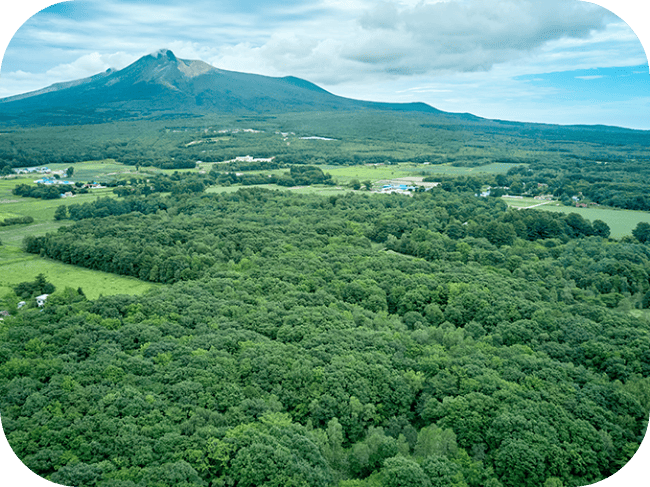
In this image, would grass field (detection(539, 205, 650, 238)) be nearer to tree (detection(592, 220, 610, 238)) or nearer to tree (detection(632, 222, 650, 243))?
tree (detection(592, 220, 610, 238))

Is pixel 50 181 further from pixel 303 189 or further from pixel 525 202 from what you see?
pixel 525 202

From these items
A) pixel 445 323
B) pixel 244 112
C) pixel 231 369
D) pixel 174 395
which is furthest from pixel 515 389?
pixel 244 112

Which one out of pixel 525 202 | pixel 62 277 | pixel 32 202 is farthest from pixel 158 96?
pixel 525 202

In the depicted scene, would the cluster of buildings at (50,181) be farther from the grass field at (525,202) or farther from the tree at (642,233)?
the tree at (642,233)

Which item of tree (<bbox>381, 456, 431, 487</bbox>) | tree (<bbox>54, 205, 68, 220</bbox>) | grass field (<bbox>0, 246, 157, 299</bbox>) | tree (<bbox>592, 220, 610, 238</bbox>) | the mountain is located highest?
the mountain

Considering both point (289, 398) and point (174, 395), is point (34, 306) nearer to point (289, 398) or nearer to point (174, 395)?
point (174, 395)

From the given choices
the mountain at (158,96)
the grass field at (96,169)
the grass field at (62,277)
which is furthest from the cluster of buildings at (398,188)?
the mountain at (158,96)

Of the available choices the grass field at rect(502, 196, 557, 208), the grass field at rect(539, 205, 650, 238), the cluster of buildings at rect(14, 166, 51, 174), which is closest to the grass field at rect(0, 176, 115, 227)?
the cluster of buildings at rect(14, 166, 51, 174)
